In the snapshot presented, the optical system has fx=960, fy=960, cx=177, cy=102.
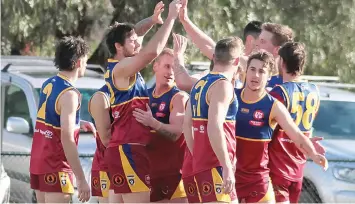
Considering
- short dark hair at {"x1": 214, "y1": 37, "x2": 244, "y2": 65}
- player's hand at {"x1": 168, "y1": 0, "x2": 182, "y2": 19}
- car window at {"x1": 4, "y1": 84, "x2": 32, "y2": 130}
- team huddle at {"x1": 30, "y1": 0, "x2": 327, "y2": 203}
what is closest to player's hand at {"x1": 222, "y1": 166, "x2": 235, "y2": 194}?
team huddle at {"x1": 30, "y1": 0, "x2": 327, "y2": 203}

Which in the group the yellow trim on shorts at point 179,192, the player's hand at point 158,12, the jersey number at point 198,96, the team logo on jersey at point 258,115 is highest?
the player's hand at point 158,12

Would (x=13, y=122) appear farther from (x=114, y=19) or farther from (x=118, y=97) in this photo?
(x=114, y=19)

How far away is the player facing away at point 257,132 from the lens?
815 cm

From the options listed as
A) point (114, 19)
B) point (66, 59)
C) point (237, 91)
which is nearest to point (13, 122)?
point (66, 59)

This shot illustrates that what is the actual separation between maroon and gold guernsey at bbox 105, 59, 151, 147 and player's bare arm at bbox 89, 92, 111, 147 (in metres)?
0.09

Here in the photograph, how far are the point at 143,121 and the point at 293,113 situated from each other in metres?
1.34

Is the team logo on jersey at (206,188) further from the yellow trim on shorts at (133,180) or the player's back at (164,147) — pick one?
the player's back at (164,147)

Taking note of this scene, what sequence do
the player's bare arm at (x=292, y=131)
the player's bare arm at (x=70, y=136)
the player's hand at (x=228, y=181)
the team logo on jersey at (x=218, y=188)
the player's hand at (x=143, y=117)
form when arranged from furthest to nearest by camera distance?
the player's hand at (x=143, y=117)
the player's bare arm at (x=70, y=136)
the player's bare arm at (x=292, y=131)
the team logo on jersey at (x=218, y=188)
the player's hand at (x=228, y=181)

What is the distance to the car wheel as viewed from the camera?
36.6ft

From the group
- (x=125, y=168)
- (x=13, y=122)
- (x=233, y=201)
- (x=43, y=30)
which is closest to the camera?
(x=233, y=201)

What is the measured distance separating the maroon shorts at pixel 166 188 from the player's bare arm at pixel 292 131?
53.3 inches

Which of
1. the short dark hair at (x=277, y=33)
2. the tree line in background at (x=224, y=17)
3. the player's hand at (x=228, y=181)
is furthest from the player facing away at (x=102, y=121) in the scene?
the tree line in background at (x=224, y=17)

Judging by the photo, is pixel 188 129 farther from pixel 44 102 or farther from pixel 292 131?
pixel 44 102

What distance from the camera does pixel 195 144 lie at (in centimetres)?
778
